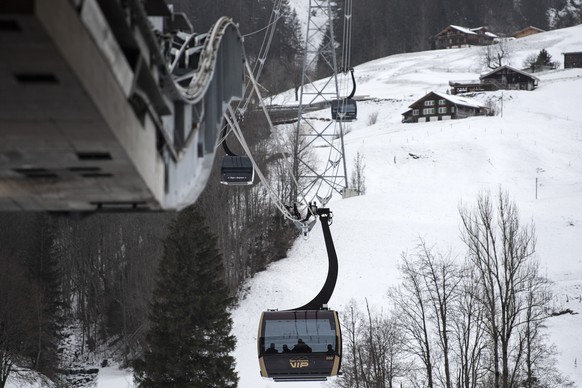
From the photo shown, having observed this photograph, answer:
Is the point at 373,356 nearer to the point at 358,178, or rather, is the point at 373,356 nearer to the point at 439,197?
the point at 439,197

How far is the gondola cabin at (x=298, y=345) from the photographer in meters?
21.2

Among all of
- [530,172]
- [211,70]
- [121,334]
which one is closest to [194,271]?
[121,334]

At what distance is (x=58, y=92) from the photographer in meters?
5.59

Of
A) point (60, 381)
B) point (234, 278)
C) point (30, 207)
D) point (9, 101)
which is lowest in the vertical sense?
point (60, 381)

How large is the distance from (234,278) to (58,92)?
45.6m

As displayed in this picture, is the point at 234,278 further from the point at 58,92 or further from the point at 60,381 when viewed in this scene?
the point at 58,92

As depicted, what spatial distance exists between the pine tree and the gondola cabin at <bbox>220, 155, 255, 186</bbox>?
359 inches

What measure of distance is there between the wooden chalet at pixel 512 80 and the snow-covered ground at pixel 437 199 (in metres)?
1.43

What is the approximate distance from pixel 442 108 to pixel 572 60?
3442 cm

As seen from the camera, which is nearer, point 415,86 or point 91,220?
point 91,220

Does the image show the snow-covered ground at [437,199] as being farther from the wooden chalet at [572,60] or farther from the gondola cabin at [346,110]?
the wooden chalet at [572,60]

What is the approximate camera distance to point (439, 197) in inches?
2361

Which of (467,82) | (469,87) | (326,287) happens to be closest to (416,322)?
(326,287)

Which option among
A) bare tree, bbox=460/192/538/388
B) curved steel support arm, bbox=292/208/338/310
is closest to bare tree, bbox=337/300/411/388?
bare tree, bbox=460/192/538/388
